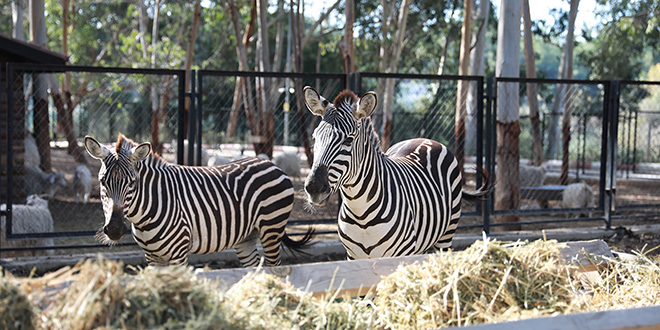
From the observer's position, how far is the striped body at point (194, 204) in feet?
13.1

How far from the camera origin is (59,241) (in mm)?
8047

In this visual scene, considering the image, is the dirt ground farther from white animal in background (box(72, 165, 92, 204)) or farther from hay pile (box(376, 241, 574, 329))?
hay pile (box(376, 241, 574, 329))

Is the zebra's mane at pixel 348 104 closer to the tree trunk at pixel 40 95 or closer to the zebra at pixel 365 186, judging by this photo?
the zebra at pixel 365 186

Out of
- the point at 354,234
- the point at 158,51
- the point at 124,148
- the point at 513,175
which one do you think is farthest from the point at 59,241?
the point at 158,51

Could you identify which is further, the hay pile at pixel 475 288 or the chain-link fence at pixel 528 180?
the chain-link fence at pixel 528 180

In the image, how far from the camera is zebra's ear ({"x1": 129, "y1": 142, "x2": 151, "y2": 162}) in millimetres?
3985

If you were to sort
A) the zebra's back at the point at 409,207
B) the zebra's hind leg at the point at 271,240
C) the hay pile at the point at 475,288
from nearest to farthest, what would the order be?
the hay pile at the point at 475,288 → the zebra's back at the point at 409,207 → the zebra's hind leg at the point at 271,240

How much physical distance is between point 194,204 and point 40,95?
867 cm

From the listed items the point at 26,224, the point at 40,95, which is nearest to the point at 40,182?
the point at 40,95

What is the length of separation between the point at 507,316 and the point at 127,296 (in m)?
1.39

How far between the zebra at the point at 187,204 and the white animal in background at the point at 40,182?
7553 mm

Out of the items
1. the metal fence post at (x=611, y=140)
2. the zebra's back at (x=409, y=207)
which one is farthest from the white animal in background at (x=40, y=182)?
the metal fence post at (x=611, y=140)

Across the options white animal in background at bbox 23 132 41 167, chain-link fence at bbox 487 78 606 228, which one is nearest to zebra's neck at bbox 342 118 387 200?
chain-link fence at bbox 487 78 606 228

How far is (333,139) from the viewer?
3807 mm
